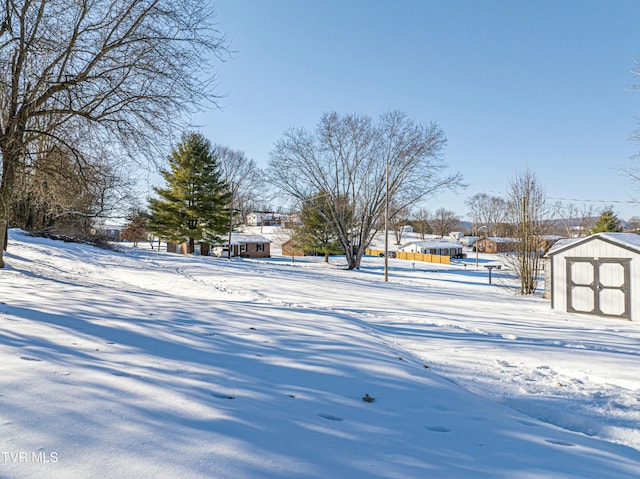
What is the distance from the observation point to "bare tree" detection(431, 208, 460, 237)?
95938 mm

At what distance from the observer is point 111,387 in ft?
8.69

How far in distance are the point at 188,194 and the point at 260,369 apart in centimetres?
2950

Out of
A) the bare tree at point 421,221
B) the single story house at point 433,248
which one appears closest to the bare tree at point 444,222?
the bare tree at point 421,221

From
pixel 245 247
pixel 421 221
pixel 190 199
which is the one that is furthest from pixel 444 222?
pixel 190 199

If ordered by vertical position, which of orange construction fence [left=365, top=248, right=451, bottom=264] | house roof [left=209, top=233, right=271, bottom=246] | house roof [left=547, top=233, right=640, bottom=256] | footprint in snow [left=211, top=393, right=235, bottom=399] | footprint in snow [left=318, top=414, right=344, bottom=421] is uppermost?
house roof [left=209, top=233, right=271, bottom=246]

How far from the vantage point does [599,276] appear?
430 inches

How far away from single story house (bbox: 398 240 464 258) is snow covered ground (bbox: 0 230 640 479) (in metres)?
52.7

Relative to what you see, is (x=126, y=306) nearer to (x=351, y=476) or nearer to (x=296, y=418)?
(x=296, y=418)

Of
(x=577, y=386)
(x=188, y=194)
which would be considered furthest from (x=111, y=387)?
(x=188, y=194)

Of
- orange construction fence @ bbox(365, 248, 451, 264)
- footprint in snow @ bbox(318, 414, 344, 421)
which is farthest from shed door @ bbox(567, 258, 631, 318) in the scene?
orange construction fence @ bbox(365, 248, 451, 264)

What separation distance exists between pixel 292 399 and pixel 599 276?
1150 cm

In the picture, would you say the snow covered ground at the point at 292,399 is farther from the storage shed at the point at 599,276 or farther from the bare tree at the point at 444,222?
the bare tree at the point at 444,222

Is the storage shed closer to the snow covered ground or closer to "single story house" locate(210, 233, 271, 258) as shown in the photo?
the snow covered ground

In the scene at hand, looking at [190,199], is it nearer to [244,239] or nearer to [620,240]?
[244,239]
